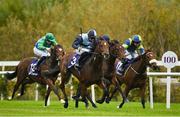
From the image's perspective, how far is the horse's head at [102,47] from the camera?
69.3 feet

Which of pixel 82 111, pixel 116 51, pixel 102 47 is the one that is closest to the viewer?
pixel 82 111

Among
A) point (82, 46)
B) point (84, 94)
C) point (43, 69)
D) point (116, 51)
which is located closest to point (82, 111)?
point (84, 94)

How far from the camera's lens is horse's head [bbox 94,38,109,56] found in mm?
21109

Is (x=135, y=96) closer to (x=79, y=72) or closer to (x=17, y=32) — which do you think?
(x=79, y=72)

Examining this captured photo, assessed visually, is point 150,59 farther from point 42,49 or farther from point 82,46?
Result: point 42,49

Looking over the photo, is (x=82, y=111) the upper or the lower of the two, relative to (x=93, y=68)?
lower

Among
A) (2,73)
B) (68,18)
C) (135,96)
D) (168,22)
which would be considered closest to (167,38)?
(168,22)

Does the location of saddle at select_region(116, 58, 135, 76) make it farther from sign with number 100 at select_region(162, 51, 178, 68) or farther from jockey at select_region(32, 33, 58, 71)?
jockey at select_region(32, 33, 58, 71)

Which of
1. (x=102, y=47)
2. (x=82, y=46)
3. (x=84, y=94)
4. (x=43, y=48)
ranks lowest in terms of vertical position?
(x=84, y=94)

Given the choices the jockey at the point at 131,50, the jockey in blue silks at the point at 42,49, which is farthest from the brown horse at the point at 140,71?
the jockey in blue silks at the point at 42,49

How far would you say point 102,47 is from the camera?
69.6 ft

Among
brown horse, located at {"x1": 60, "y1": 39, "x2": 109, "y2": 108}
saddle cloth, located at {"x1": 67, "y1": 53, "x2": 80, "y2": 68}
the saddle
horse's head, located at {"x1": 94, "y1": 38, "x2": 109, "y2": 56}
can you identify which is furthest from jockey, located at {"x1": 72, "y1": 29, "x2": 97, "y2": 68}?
the saddle

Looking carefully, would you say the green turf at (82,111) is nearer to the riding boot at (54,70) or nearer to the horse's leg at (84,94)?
the horse's leg at (84,94)

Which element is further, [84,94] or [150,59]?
[150,59]
